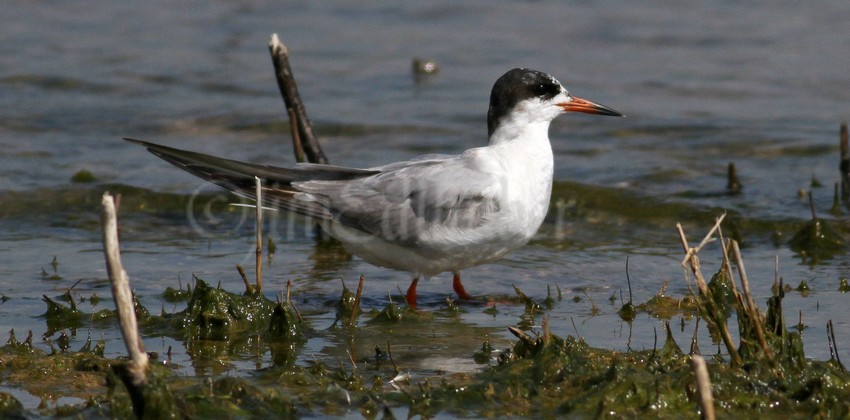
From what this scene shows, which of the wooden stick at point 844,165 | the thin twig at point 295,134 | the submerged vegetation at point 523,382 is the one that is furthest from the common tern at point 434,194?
the wooden stick at point 844,165

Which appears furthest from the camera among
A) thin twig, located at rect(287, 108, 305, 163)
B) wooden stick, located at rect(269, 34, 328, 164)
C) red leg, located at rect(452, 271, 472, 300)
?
thin twig, located at rect(287, 108, 305, 163)

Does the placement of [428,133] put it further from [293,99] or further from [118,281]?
[118,281]

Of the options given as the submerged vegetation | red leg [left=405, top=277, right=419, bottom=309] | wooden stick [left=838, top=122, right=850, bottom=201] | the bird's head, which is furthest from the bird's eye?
wooden stick [left=838, top=122, right=850, bottom=201]

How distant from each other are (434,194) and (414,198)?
0.11 metres

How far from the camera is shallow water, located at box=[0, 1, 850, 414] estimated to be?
5.94 m

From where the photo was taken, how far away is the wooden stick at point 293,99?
22.7 ft

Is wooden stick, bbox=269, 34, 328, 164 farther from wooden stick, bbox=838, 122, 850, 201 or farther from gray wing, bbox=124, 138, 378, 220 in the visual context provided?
wooden stick, bbox=838, 122, 850, 201

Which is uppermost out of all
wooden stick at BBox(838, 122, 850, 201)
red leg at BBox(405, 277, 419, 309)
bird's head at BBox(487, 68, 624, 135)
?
bird's head at BBox(487, 68, 624, 135)

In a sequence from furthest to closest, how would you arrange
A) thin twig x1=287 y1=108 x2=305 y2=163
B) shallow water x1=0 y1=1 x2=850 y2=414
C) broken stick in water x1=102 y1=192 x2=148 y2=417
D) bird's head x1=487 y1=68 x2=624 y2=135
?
thin twig x1=287 y1=108 x2=305 y2=163, bird's head x1=487 y1=68 x2=624 y2=135, shallow water x1=0 y1=1 x2=850 y2=414, broken stick in water x1=102 y1=192 x2=148 y2=417

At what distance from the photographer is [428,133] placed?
31.7 feet

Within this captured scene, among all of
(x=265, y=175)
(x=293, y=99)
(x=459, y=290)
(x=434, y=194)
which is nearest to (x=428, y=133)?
(x=293, y=99)

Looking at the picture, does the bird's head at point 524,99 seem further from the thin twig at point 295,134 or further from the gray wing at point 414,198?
the thin twig at point 295,134

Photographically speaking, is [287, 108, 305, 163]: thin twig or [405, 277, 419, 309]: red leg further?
[287, 108, 305, 163]: thin twig

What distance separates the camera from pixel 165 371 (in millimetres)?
3637
